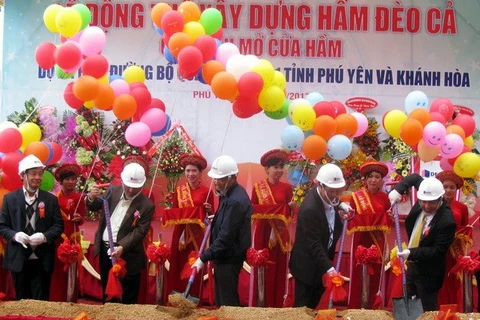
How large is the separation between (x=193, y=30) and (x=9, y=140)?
1642 millimetres

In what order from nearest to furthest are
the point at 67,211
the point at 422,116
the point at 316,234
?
the point at 316,234 < the point at 422,116 < the point at 67,211

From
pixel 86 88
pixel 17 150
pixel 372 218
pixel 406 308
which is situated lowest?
pixel 406 308

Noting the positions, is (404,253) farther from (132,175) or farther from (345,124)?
(132,175)

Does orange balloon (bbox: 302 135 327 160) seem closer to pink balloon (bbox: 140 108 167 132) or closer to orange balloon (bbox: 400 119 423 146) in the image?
orange balloon (bbox: 400 119 423 146)

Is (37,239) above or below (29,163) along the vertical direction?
below

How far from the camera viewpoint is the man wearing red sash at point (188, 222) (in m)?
7.37

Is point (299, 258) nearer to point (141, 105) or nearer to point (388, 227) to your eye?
point (388, 227)

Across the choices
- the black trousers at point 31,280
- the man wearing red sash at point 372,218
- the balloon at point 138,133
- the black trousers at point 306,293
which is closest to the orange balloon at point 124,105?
the balloon at point 138,133

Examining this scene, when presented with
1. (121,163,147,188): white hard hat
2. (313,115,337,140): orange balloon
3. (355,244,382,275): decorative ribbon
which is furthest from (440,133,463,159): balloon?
(121,163,147,188): white hard hat

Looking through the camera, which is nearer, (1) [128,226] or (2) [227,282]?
(2) [227,282]

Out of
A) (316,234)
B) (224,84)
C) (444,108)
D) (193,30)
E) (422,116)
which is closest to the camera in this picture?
(316,234)

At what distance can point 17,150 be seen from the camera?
702 cm

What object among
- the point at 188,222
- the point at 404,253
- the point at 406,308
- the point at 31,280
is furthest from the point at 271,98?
the point at 31,280

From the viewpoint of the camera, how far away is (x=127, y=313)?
5012 millimetres
